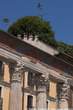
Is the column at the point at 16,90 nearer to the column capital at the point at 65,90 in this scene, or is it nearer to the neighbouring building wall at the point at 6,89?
the neighbouring building wall at the point at 6,89

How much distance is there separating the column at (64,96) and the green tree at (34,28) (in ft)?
56.1

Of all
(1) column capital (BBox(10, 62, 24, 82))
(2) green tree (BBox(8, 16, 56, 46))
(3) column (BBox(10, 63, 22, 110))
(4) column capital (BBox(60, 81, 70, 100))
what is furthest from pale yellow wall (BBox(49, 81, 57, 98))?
(2) green tree (BBox(8, 16, 56, 46))

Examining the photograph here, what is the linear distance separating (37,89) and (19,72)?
3296mm

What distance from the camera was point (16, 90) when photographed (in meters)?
35.8

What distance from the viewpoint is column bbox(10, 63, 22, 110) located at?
3562 centimetres

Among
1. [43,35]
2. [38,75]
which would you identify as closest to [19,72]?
[38,75]

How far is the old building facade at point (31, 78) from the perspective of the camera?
35594 millimetres

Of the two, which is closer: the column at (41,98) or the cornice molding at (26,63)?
the cornice molding at (26,63)

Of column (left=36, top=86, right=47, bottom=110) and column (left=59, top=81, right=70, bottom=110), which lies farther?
column (left=59, top=81, right=70, bottom=110)

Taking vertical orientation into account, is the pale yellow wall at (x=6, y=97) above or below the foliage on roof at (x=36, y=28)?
below

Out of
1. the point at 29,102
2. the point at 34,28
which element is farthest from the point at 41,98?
the point at 34,28

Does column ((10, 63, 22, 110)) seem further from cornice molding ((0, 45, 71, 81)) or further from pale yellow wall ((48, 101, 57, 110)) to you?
pale yellow wall ((48, 101, 57, 110))

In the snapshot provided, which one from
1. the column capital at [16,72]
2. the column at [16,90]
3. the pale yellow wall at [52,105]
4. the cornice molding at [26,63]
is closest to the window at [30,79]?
the cornice molding at [26,63]

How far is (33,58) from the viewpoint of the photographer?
38594mm
